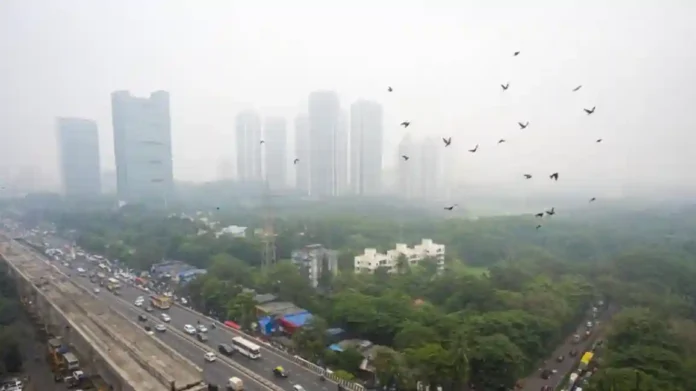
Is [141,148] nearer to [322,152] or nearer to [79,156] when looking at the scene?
[79,156]

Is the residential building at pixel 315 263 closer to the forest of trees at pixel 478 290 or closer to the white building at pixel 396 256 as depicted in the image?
the forest of trees at pixel 478 290

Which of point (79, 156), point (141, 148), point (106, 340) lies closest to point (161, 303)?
point (106, 340)

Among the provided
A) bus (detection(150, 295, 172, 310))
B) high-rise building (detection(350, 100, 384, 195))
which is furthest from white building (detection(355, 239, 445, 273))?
bus (detection(150, 295, 172, 310))

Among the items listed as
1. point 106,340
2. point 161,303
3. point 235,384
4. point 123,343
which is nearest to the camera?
point 235,384

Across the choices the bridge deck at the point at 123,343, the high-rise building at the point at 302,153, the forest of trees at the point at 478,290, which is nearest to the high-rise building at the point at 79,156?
the forest of trees at the point at 478,290

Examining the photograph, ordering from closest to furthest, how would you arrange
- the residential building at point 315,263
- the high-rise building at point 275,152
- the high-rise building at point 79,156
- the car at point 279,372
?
the car at point 279,372 → the residential building at point 315,263 → the high-rise building at point 275,152 → the high-rise building at point 79,156

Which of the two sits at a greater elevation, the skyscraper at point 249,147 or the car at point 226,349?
the skyscraper at point 249,147

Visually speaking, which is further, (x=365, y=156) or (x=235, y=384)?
(x=365, y=156)
